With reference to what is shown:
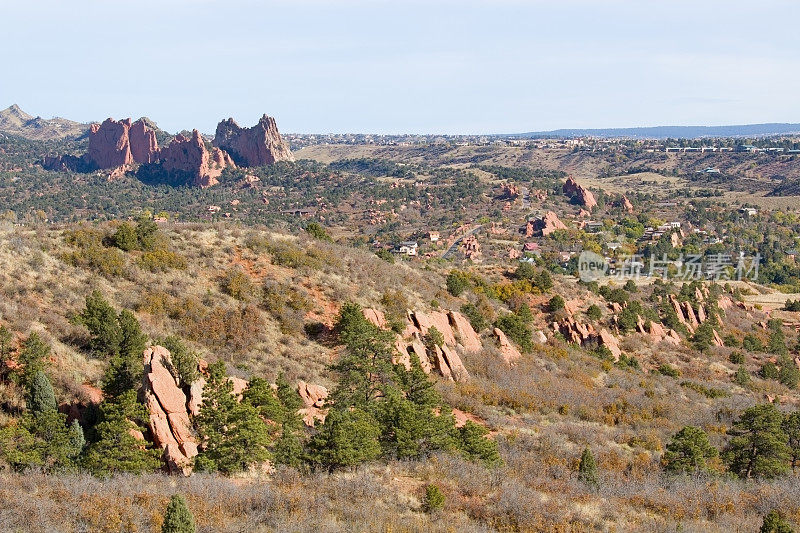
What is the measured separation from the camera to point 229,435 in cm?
1348

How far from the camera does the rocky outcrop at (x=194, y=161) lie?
156m

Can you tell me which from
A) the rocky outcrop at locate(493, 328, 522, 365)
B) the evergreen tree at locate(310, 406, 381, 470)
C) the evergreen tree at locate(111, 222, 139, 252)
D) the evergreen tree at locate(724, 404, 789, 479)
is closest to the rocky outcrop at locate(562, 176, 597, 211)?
the rocky outcrop at locate(493, 328, 522, 365)

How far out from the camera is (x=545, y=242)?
9306 centimetres

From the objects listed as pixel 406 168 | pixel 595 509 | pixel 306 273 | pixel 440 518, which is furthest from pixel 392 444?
pixel 406 168

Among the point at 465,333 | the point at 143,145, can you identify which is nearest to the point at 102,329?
the point at 465,333

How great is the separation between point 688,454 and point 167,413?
15.7 metres

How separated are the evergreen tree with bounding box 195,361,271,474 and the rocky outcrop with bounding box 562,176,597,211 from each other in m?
117

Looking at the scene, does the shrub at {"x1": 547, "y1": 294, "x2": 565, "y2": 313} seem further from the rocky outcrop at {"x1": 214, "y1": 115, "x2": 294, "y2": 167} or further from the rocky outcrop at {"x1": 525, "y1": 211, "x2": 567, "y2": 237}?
the rocky outcrop at {"x1": 214, "y1": 115, "x2": 294, "y2": 167}

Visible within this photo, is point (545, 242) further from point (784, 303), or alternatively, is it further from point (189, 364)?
point (189, 364)

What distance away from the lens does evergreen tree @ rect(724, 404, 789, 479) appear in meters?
18.3

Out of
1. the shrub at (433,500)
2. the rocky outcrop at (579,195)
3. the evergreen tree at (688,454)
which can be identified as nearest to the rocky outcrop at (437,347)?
the evergreen tree at (688,454)

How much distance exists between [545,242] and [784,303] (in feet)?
119

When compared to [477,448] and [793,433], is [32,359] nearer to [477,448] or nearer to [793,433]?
[477,448]

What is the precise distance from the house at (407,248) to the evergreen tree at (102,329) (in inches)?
2525
